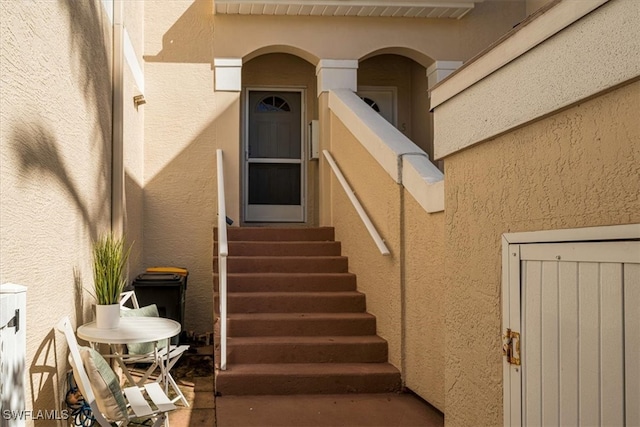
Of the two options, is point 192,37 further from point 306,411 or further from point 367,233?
point 306,411

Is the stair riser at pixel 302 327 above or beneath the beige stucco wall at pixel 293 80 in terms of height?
beneath

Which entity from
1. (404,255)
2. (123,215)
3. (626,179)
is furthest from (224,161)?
(626,179)

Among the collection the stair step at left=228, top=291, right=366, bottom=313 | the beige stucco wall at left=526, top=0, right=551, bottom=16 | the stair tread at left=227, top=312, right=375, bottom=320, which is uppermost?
the beige stucco wall at left=526, top=0, right=551, bottom=16

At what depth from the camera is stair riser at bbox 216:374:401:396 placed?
476cm

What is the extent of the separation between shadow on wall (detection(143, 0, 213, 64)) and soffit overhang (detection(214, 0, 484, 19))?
0.31m

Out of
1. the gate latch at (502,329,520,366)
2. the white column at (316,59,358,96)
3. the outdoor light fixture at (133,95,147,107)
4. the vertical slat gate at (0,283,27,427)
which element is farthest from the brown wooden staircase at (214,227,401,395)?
the gate latch at (502,329,520,366)

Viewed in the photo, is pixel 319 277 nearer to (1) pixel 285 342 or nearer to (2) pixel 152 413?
(1) pixel 285 342

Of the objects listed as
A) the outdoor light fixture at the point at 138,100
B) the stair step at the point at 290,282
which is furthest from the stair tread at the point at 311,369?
the outdoor light fixture at the point at 138,100

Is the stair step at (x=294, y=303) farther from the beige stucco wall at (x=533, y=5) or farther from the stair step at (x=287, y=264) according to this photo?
the beige stucco wall at (x=533, y=5)

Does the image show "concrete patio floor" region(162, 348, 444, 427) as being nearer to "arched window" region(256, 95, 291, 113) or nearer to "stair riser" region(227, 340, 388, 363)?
"stair riser" region(227, 340, 388, 363)

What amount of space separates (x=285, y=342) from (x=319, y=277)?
1148 millimetres

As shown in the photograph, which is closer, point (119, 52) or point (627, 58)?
point (627, 58)

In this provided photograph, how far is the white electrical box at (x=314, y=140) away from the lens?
319 inches

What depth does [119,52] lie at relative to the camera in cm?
546
